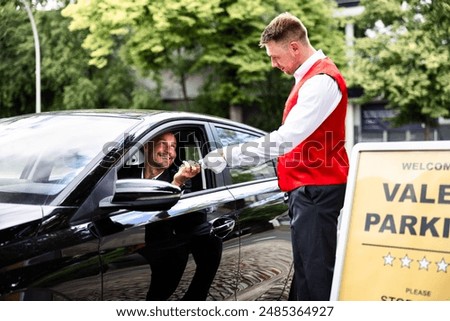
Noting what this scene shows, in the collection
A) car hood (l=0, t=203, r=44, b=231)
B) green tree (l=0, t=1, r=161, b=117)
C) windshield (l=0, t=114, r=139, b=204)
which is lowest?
green tree (l=0, t=1, r=161, b=117)

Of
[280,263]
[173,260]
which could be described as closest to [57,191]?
[173,260]

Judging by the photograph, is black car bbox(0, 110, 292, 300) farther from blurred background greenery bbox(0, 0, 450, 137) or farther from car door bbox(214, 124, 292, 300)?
blurred background greenery bbox(0, 0, 450, 137)

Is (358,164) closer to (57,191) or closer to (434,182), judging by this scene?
(434,182)

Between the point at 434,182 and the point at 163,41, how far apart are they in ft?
57.7

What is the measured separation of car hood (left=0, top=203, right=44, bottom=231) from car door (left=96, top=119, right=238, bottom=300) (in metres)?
0.27

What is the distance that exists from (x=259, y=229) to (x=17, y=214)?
1.64 meters

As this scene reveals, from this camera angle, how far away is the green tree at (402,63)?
19.1 metres

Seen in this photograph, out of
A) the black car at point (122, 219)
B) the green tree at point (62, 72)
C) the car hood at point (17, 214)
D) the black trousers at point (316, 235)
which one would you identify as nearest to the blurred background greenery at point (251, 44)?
the green tree at point (62, 72)

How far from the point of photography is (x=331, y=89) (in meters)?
3.15

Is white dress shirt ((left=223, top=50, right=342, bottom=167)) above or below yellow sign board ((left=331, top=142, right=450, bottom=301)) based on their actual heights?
above

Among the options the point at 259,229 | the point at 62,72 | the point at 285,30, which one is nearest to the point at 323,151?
the point at 285,30

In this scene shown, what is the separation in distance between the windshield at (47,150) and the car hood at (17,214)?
8 cm

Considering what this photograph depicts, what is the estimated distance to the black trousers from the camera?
3148 millimetres

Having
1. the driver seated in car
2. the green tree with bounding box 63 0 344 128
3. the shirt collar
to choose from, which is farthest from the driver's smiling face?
the green tree with bounding box 63 0 344 128
